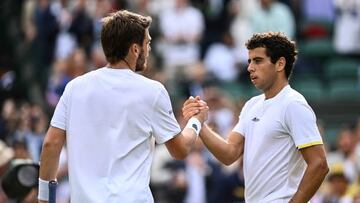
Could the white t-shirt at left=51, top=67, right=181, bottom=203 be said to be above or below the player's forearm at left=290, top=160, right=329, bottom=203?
above

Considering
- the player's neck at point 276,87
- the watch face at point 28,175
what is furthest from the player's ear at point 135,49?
the watch face at point 28,175

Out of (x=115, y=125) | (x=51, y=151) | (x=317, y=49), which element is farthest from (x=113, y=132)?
(x=317, y=49)

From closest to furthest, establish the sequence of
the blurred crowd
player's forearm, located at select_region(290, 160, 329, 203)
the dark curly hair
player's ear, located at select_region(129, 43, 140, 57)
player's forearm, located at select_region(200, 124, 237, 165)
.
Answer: player's ear, located at select_region(129, 43, 140, 57), player's forearm, located at select_region(290, 160, 329, 203), the dark curly hair, player's forearm, located at select_region(200, 124, 237, 165), the blurred crowd

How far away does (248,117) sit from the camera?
8.77 metres

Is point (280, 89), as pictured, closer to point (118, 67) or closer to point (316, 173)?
point (316, 173)

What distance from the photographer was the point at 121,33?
26.0 ft

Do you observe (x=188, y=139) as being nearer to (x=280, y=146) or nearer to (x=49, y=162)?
(x=280, y=146)

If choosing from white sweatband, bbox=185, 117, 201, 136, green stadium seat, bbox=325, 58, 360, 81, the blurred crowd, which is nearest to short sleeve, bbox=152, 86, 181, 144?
white sweatband, bbox=185, 117, 201, 136

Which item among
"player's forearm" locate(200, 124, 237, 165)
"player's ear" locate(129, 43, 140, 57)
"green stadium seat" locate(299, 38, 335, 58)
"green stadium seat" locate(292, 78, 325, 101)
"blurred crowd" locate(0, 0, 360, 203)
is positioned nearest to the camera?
"player's ear" locate(129, 43, 140, 57)

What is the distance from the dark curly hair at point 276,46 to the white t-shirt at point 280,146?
8.7 inches

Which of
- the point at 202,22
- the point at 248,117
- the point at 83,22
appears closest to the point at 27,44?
the point at 83,22

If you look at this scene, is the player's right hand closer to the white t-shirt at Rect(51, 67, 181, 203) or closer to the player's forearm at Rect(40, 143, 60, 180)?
the white t-shirt at Rect(51, 67, 181, 203)

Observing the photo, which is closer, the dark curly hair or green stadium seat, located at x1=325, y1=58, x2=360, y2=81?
the dark curly hair

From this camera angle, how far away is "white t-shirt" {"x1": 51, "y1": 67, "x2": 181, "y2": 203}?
7848 mm
